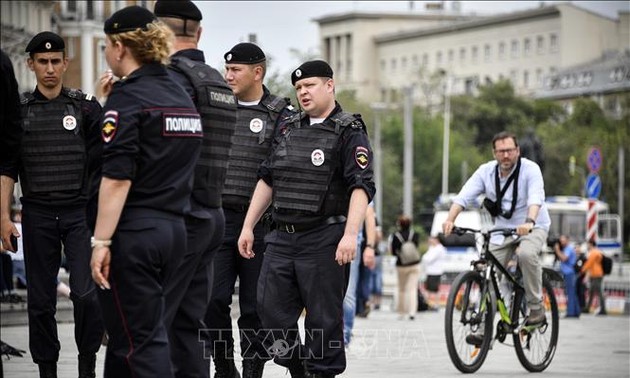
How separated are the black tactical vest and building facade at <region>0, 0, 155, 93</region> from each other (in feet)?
32.5

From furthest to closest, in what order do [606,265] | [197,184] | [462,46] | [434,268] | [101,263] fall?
[462,46]
[434,268]
[606,265]
[197,184]
[101,263]

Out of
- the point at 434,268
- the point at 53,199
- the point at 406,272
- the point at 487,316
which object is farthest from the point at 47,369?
the point at 434,268

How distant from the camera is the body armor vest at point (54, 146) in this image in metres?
9.84

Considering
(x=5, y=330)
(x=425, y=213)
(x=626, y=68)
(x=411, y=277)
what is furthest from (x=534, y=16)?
(x=5, y=330)

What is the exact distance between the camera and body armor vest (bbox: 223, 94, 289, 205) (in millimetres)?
10312

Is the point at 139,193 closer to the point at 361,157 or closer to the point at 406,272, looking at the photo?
the point at 361,157

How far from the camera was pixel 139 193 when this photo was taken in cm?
732

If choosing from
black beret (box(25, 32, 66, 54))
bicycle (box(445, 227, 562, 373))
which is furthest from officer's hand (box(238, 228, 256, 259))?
bicycle (box(445, 227, 562, 373))

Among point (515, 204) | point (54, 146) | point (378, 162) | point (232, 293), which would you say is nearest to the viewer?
point (54, 146)

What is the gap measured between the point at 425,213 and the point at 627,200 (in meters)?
11.8

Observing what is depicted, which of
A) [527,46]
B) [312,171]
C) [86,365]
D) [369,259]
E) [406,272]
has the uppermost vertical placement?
[527,46]

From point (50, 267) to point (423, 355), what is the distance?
5776mm

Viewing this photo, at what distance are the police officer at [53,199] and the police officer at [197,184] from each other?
6.14 ft

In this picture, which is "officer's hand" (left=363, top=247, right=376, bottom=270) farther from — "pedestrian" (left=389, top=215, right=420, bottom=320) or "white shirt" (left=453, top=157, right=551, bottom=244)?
"pedestrian" (left=389, top=215, right=420, bottom=320)
